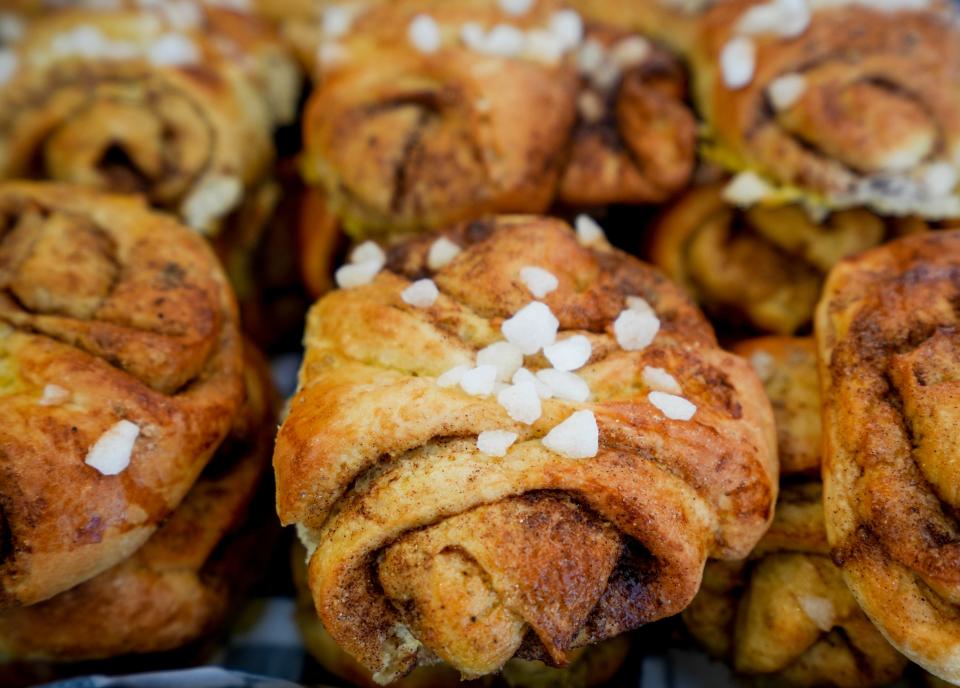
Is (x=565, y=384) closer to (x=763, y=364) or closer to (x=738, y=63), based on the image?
(x=763, y=364)

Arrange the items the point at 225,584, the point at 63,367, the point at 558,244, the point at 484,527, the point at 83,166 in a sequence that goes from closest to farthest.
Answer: the point at 484,527, the point at 63,367, the point at 558,244, the point at 225,584, the point at 83,166

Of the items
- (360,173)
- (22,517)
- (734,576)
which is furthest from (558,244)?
(22,517)

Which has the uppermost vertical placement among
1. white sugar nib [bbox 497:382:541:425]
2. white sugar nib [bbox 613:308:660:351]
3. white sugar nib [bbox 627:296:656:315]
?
white sugar nib [bbox 497:382:541:425]

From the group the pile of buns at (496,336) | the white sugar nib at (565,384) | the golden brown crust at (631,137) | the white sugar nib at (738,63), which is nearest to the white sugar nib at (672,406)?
the pile of buns at (496,336)

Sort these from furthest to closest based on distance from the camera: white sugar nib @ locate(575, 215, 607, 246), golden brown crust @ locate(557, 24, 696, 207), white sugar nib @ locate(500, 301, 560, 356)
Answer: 1. golden brown crust @ locate(557, 24, 696, 207)
2. white sugar nib @ locate(575, 215, 607, 246)
3. white sugar nib @ locate(500, 301, 560, 356)

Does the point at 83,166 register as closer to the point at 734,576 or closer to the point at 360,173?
the point at 360,173

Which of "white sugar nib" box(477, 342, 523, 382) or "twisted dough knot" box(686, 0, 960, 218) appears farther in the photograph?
"twisted dough knot" box(686, 0, 960, 218)

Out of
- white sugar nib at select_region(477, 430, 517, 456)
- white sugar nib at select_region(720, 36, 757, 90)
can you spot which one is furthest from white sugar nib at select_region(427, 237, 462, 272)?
white sugar nib at select_region(720, 36, 757, 90)

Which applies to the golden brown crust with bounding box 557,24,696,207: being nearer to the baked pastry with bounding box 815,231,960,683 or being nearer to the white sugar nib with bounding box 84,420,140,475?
the baked pastry with bounding box 815,231,960,683
